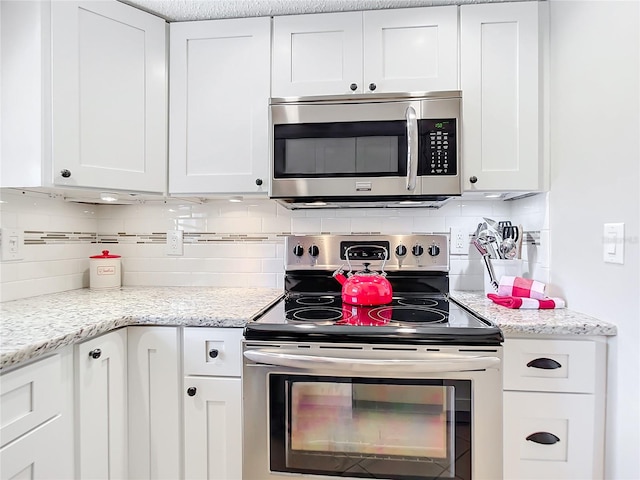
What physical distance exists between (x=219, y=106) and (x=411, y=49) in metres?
0.86

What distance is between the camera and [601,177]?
4.04 ft

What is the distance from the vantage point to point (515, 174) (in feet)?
4.97

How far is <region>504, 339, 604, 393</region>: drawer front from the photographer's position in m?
1.19

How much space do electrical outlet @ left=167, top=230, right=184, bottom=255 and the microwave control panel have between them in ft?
4.23

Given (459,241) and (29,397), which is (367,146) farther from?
(29,397)

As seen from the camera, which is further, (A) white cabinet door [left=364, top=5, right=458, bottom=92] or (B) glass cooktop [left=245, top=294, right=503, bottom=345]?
(A) white cabinet door [left=364, top=5, right=458, bottom=92]

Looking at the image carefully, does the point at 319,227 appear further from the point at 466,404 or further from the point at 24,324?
the point at 24,324

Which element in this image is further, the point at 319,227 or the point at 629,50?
the point at 319,227

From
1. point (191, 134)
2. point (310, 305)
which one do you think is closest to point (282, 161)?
point (191, 134)

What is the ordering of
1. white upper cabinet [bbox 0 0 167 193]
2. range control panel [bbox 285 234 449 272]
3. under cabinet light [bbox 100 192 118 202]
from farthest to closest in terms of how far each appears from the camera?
Answer: 1. range control panel [bbox 285 234 449 272]
2. under cabinet light [bbox 100 192 118 202]
3. white upper cabinet [bbox 0 0 167 193]

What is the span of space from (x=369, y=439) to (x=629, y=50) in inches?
56.6

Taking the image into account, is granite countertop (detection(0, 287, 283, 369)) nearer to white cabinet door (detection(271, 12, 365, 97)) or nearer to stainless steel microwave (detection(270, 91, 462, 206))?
stainless steel microwave (detection(270, 91, 462, 206))

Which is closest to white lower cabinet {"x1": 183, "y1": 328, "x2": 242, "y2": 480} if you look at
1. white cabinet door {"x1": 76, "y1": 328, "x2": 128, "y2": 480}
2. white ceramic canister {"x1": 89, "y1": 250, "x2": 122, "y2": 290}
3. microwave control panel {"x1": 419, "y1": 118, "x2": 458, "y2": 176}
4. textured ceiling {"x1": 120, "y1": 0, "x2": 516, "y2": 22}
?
white cabinet door {"x1": 76, "y1": 328, "x2": 128, "y2": 480}

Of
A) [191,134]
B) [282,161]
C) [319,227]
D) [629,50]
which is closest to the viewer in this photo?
[629,50]
